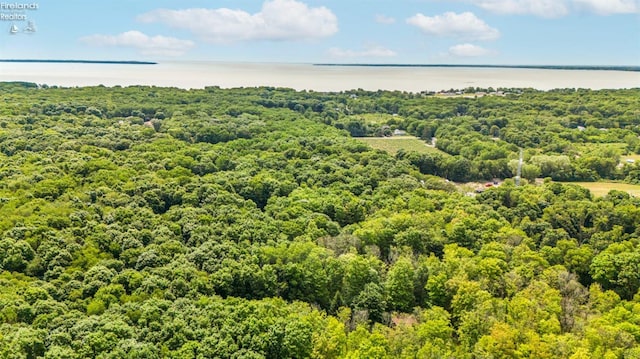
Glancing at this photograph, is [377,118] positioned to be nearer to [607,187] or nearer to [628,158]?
[628,158]

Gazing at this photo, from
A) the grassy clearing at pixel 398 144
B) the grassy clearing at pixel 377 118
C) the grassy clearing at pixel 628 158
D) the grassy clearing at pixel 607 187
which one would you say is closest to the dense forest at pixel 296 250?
the grassy clearing at pixel 628 158

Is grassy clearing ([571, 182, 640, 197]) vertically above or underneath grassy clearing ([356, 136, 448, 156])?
underneath

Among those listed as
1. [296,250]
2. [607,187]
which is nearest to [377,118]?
Result: [607,187]

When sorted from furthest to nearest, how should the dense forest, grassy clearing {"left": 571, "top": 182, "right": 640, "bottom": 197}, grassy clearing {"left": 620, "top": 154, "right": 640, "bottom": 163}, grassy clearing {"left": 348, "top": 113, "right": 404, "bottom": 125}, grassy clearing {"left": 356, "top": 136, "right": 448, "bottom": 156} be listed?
1. grassy clearing {"left": 348, "top": 113, "right": 404, "bottom": 125}
2. grassy clearing {"left": 356, "top": 136, "right": 448, "bottom": 156}
3. grassy clearing {"left": 620, "top": 154, "right": 640, "bottom": 163}
4. grassy clearing {"left": 571, "top": 182, "right": 640, "bottom": 197}
5. the dense forest

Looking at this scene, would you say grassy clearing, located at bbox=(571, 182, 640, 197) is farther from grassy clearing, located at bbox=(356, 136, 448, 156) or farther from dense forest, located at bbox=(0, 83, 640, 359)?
grassy clearing, located at bbox=(356, 136, 448, 156)

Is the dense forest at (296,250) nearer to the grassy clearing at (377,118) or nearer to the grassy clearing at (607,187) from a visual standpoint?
the grassy clearing at (607,187)

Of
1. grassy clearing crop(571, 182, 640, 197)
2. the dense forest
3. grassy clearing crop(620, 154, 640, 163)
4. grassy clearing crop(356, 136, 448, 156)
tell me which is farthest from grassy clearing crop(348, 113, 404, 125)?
grassy clearing crop(571, 182, 640, 197)
